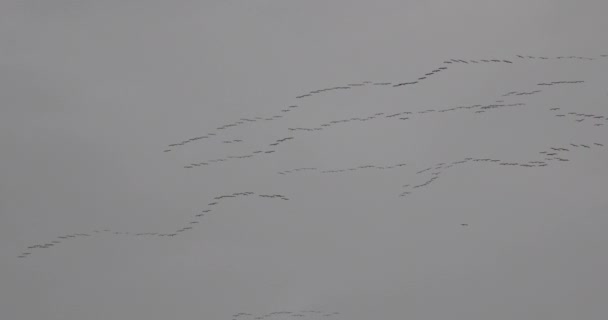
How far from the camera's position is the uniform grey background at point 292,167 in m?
1.87

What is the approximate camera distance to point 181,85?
1.92 meters

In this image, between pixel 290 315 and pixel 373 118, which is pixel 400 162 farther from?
pixel 290 315

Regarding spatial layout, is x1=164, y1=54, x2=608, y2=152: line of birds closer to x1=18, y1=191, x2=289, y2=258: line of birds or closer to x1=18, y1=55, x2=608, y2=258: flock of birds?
x1=18, y1=55, x2=608, y2=258: flock of birds

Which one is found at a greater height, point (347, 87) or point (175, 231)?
point (347, 87)

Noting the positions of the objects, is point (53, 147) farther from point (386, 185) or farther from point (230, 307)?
point (386, 185)

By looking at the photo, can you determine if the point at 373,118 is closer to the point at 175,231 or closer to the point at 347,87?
the point at 347,87

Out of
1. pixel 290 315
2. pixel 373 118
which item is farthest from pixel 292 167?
pixel 290 315

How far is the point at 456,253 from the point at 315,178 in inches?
14.5

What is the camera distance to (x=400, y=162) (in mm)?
1898

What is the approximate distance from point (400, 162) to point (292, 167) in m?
0.25

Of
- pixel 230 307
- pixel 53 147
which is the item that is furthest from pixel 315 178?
pixel 53 147

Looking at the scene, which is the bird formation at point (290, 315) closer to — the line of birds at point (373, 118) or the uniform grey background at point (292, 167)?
the uniform grey background at point (292, 167)

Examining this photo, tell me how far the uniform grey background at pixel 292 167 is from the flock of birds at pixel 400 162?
1 centimetres

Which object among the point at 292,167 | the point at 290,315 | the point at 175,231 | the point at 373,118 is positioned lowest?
the point at 290,315
